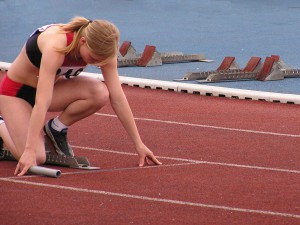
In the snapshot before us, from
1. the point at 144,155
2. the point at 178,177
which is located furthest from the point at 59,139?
the point at 178,177

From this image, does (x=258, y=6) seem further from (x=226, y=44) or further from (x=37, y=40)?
(x=37, y=40)

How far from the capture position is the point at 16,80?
22.7 feet

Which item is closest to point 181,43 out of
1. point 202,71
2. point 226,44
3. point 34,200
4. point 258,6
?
point 226,44

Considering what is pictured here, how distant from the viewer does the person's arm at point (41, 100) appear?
6340 mm

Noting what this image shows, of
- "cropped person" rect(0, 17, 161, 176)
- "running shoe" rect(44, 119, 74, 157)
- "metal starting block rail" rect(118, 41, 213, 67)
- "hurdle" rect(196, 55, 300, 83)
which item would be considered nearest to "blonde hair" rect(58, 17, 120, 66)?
"cropped person" rect(0, 17, 161, 176)

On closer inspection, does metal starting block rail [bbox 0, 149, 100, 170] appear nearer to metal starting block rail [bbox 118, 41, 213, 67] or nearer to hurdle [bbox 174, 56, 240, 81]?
hurdle [bbox 174, 56, 240, 81]

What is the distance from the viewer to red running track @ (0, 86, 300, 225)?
18.7ft

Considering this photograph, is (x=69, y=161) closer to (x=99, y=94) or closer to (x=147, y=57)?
(x=99, y=94)

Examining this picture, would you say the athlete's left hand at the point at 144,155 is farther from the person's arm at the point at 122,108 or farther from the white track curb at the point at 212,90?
the white track curb at the point at 212,90

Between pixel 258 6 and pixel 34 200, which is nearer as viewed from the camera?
pixel 34 200

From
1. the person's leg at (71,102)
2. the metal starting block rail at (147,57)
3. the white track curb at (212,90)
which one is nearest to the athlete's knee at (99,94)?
the person's leg at (71,102)

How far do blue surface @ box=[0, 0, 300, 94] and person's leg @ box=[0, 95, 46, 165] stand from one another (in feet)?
15.5

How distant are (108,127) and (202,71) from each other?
360 cm

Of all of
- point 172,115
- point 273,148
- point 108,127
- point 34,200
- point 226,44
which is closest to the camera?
point 34,200
